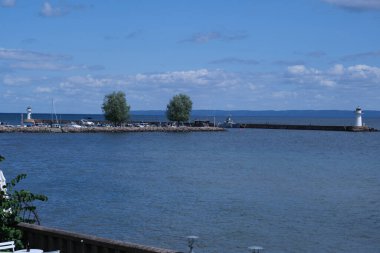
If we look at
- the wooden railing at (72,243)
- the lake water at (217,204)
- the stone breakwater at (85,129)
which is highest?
the wooden railing at (72,243)

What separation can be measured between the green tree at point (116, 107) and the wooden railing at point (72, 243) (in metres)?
163

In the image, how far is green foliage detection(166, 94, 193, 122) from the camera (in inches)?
7411

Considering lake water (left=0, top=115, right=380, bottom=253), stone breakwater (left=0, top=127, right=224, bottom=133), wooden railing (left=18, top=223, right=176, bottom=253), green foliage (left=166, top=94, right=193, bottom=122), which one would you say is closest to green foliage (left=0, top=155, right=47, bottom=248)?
wooden railing (left=18, top=223, right=176, bottom=253)

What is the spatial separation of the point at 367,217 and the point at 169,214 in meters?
9.82

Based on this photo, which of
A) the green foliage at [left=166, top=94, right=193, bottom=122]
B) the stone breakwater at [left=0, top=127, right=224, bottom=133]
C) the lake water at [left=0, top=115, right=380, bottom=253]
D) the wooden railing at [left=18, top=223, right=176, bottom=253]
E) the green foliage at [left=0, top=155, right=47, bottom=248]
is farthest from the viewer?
the green foliage at [left=166, top=94, right=193, bottom=122]

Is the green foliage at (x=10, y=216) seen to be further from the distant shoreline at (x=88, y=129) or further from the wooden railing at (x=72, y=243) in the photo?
the distant shoreline at (x=88, y=129)

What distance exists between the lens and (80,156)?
82938 millimetres

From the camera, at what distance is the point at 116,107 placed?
174 metres

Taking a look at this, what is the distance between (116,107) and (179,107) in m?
22.0

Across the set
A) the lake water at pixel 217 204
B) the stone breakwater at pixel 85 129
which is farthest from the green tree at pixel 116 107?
the lake water at pixel 217 204

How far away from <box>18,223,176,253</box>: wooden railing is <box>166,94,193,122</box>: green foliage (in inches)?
6930

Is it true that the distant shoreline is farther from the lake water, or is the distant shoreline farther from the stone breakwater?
the lake water

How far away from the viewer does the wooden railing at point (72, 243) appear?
9.79m

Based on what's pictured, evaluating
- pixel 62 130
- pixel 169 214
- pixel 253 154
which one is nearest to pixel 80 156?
pixel 253 154
